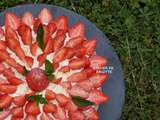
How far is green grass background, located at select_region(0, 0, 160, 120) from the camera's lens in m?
2.54

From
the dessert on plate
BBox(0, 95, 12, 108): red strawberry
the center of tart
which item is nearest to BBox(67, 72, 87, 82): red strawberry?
the dessert on plate

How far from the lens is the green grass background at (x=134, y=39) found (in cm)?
254

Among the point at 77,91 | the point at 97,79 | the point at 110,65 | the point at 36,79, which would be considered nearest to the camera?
the point at 36,79

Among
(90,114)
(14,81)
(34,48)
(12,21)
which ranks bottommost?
(90,114)

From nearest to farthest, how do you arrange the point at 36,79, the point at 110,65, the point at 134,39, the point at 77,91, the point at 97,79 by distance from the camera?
1. the point at 36,79
2. the point at 77,91
3. the point at 97,79
4. the point at 110,65
5. the point at 134,39

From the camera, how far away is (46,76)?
1.93m

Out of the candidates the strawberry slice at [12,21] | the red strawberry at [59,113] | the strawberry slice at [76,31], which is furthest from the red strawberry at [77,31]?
the red strawberry at [59,113]

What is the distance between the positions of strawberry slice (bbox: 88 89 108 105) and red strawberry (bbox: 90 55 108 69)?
11 centimetres

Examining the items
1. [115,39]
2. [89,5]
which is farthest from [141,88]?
[89,5]

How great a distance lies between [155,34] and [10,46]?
34.9 inches

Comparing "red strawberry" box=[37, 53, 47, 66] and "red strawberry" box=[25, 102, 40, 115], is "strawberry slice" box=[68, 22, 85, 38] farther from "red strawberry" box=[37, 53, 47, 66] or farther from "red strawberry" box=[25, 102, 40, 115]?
"red strawberry" box=[25, 102, 40, 115]

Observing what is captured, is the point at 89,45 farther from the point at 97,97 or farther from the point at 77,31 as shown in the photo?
the point at 97,97

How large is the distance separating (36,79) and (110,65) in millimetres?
497

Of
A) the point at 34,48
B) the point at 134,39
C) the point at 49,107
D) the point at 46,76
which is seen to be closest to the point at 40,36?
the point at 34,48
